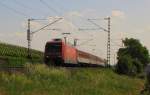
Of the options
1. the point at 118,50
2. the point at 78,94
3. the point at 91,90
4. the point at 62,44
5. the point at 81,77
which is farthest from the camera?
the point at 118,50

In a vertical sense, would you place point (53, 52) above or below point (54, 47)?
below

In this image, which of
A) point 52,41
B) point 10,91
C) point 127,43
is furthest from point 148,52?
point 10,91

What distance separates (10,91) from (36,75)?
709 centimetres

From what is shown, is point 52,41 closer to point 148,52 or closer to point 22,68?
point 22,68

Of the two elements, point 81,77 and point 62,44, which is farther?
point 62,44

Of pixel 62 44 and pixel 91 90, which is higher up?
pixel 62 44

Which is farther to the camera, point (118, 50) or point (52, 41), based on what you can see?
point (118, 50)

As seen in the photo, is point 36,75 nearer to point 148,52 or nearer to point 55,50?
point 55,50

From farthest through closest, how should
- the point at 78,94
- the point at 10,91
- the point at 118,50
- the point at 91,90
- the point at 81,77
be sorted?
the point at 118,50 → the point at 81,77 → the point at 91,90 → the point at 78,94 → the point at 10,91

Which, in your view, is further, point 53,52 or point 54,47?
point 53,52

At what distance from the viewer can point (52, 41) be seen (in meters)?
48.2

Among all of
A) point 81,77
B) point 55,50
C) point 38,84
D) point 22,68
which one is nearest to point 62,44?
point 55,50

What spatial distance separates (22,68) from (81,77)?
289 inches

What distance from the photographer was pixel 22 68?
94.4ft
